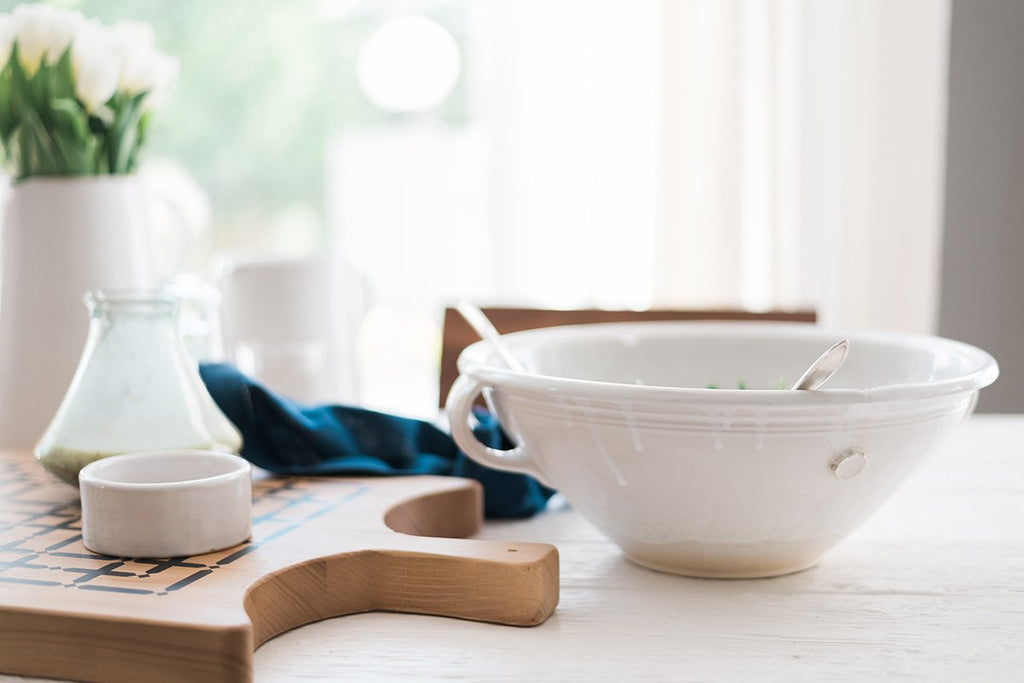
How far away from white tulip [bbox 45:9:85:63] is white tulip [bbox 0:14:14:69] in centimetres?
3

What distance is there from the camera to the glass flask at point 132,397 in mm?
682

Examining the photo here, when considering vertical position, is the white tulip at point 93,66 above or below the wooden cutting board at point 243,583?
above

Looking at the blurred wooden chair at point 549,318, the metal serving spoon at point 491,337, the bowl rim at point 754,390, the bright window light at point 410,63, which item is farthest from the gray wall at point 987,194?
the bright window light at point 410,63

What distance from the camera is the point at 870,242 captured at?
2.48 meters

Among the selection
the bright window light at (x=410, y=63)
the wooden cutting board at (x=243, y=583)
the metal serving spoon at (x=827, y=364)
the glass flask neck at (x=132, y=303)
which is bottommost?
the wooden cutting board at (x=243, y=583)

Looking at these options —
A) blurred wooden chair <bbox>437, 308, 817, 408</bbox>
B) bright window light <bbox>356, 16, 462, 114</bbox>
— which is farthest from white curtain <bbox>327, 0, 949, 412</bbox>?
bright window light <bbox>356, 16, 462, 114</bbox>

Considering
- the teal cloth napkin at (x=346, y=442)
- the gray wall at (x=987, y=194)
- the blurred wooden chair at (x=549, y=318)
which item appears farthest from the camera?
the gray wall at (x=987, y=194)

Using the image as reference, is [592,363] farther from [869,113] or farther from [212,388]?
[869,113]

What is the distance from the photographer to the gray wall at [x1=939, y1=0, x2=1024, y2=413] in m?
2.31

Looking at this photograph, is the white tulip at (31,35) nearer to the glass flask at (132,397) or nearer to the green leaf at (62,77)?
the green leaf at (62,77)

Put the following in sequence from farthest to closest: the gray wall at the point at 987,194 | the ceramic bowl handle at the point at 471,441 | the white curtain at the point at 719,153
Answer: the white curtain at the point at 719,153, the gray wall at the point at 987,194, the ceramic bowl handle at the point at 471,441

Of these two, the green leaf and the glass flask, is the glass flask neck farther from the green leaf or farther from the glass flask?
the green leaf

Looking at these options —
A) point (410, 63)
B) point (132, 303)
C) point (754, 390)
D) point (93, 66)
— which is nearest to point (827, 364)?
point (754, 390)

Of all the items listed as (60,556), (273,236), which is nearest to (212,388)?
(60,556)
